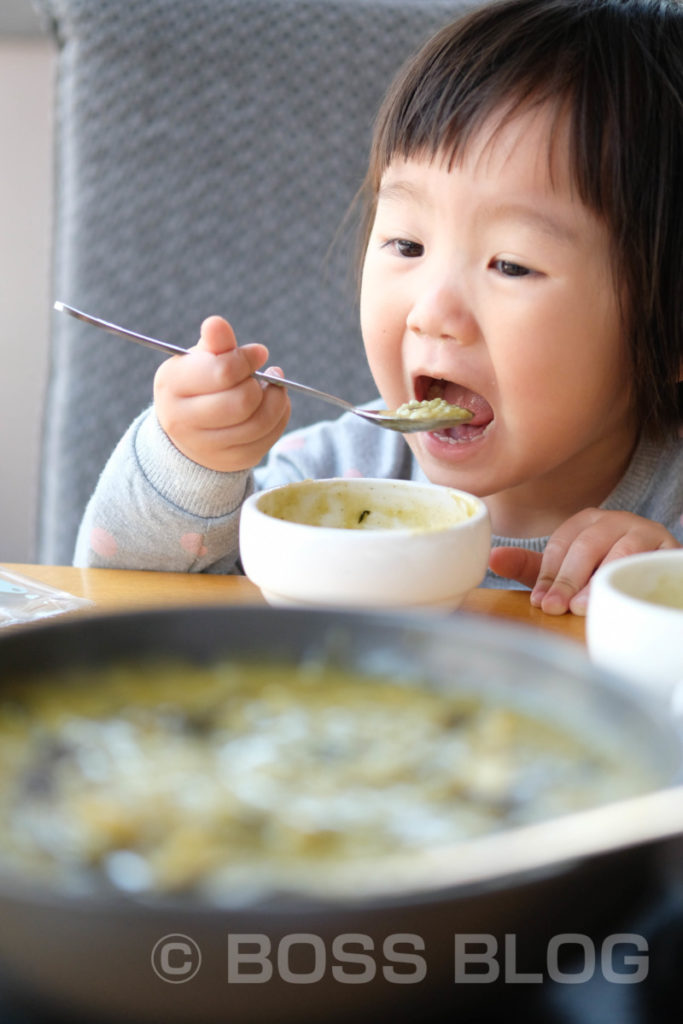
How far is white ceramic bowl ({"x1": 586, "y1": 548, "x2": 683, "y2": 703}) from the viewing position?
1.39 feet

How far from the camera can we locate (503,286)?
929 mm

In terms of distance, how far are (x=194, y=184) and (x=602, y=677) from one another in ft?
4.45

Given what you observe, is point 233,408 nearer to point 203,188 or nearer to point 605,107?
point 605,107

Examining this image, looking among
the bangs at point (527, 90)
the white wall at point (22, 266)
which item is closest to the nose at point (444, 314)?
the bangs at point (527, 90)

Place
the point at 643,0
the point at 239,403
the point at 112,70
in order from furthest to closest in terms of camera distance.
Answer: the point at 112,70
the point at 643,0
the point at 239,403

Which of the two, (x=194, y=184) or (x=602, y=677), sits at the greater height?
(x=194, y=184)

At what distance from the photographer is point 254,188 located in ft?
4.99

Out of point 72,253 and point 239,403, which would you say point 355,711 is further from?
point 72,253

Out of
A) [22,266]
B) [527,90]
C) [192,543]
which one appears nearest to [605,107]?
[527,90]

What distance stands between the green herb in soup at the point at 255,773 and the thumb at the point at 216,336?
1.73 ft

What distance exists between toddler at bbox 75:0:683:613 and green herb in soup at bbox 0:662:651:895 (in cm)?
54

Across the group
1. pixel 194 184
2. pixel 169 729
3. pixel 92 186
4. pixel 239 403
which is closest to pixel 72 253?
pixel 92 186

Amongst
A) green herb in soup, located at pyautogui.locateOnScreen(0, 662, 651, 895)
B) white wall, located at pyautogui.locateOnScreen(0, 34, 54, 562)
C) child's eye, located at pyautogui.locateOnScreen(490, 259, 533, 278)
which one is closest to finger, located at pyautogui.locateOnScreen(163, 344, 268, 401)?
child's eye, located at pyautogui.locateOnScreen(490, 259, 533, 278)

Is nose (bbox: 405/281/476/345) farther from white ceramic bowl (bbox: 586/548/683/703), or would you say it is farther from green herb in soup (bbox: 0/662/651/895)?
green herb in soup (bbox: 0/662/651/895)
